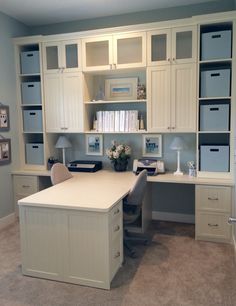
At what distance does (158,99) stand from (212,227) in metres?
1.62

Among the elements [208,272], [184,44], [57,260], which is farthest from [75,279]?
[184,44]

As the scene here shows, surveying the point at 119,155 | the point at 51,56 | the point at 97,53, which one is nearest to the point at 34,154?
the point at 119,155

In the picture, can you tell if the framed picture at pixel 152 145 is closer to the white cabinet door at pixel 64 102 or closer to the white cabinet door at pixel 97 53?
the white cabinet door at pixel 64 102

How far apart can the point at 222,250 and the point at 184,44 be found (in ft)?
7.69

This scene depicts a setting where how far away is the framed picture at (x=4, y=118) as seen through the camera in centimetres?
376

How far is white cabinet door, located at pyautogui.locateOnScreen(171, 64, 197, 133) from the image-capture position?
3322 millimetres

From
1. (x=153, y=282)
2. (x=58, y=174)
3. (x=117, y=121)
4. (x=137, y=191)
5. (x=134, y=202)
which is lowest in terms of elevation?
(x=153, y=282)

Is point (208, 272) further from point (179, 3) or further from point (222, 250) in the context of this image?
point (179, 3)

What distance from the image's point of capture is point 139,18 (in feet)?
12.5

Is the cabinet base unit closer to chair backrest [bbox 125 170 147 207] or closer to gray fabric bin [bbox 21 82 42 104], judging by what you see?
chair backrest [bbox 125 170 147 207]

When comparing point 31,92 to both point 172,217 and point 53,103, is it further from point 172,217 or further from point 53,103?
point 172,217

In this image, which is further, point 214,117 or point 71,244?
point 214,117

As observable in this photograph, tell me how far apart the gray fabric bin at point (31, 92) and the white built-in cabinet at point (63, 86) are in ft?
0.45

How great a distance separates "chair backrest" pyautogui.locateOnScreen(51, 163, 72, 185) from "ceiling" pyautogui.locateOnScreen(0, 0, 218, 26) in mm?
1957
